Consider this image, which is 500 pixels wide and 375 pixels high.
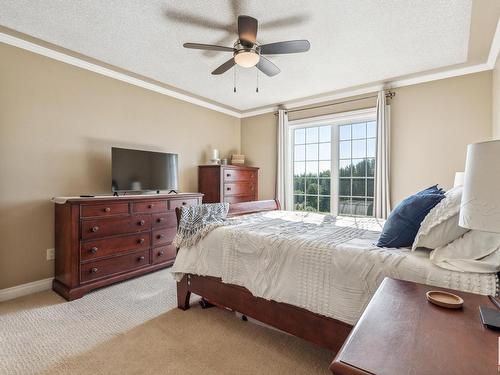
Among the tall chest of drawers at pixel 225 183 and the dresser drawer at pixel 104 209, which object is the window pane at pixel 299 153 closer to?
the tall chest of drawers at pixel 225 183

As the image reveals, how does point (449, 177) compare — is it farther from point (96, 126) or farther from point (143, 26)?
point (96, 126)

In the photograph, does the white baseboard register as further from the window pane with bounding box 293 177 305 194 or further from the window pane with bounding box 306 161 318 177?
the window pane with bounding box 306 161 318 177

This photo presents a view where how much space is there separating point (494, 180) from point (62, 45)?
3.73 metres

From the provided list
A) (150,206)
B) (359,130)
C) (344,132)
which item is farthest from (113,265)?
(359,130)

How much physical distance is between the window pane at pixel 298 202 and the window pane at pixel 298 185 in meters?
0.09

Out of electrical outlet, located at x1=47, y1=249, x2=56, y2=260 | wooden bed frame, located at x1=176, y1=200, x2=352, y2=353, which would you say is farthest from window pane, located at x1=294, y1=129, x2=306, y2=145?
electrical outlet, located at x1=47, y1=249, x2=56, y2=260

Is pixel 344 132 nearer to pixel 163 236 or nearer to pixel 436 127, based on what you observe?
pixel 436 127

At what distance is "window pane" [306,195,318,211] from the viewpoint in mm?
4625

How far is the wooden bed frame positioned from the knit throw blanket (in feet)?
0.35

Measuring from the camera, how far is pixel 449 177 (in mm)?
3371

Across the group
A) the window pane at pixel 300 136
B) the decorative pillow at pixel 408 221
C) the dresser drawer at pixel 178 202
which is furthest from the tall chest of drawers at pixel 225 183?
the decorative pillow at pixel 408 221

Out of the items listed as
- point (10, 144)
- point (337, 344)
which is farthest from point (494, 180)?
point (10, 144)

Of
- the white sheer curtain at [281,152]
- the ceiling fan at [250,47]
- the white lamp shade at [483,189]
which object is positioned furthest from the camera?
the white sheer curtain at [281,152]

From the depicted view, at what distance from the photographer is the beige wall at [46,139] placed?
2.62 metres
